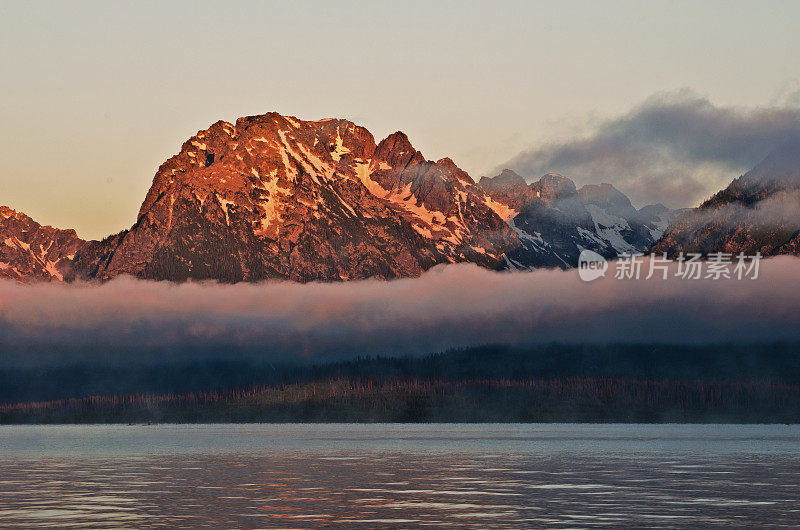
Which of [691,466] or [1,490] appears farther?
[691,466]

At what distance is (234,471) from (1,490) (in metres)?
50.2

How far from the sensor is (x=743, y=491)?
136 m

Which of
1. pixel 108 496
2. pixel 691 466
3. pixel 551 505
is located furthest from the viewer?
pixel 691 466

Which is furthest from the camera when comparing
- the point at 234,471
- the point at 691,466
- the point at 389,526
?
the point at 691,466

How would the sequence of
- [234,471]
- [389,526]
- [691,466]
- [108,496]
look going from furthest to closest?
[691,466] < [234,471] < [108,496] < [389,526]

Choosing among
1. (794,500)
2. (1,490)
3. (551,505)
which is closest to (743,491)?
(794,500)

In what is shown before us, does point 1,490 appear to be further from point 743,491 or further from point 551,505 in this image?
point 743,491

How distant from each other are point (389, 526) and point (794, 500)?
159 ft

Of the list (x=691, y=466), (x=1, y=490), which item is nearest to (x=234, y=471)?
(x=1, y=490)

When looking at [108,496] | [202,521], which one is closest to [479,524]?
[202,521]

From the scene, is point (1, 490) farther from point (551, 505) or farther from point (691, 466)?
point (691, 466)

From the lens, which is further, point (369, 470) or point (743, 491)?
point (369, 470)

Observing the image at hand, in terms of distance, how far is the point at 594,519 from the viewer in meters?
103

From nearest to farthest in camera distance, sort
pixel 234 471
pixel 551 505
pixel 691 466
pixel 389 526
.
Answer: pixel 389 526 < pixel 551 505 < pixel 234 471 < pixel 691 466
